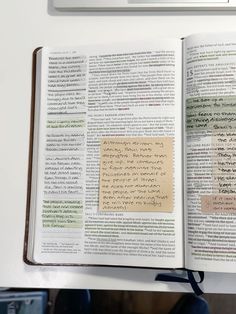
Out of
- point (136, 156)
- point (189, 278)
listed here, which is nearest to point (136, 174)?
point (136, 156)

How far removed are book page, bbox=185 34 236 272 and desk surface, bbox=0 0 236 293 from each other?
0.16 ft

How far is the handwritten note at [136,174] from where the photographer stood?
0.47m

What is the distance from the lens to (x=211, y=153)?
455 millimetres

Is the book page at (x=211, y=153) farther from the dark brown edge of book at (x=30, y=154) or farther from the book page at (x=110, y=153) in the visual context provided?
the dark brown edge of book at (x=30, y=154)

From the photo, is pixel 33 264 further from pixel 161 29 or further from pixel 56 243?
pixel 161 29

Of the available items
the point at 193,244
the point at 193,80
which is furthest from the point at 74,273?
the point at 193,80

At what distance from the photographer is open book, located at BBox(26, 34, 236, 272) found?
0.45 m

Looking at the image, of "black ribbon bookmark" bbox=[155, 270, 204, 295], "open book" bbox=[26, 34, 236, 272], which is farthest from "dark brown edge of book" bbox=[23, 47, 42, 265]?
"black ribbon bookmark" bbox=[155, 270, 204, 295]

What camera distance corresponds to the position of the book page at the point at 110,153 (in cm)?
47

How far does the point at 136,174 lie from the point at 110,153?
0.04 m

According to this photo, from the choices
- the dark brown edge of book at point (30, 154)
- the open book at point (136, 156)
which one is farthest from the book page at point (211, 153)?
the dark brown edge of book at point (30, 154)

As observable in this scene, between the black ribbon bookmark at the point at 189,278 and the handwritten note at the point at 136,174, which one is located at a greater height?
the handwritten note at the point at 136,174

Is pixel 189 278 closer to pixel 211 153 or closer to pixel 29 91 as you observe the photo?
pixel 211 153

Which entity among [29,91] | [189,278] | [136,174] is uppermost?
[29,91]
